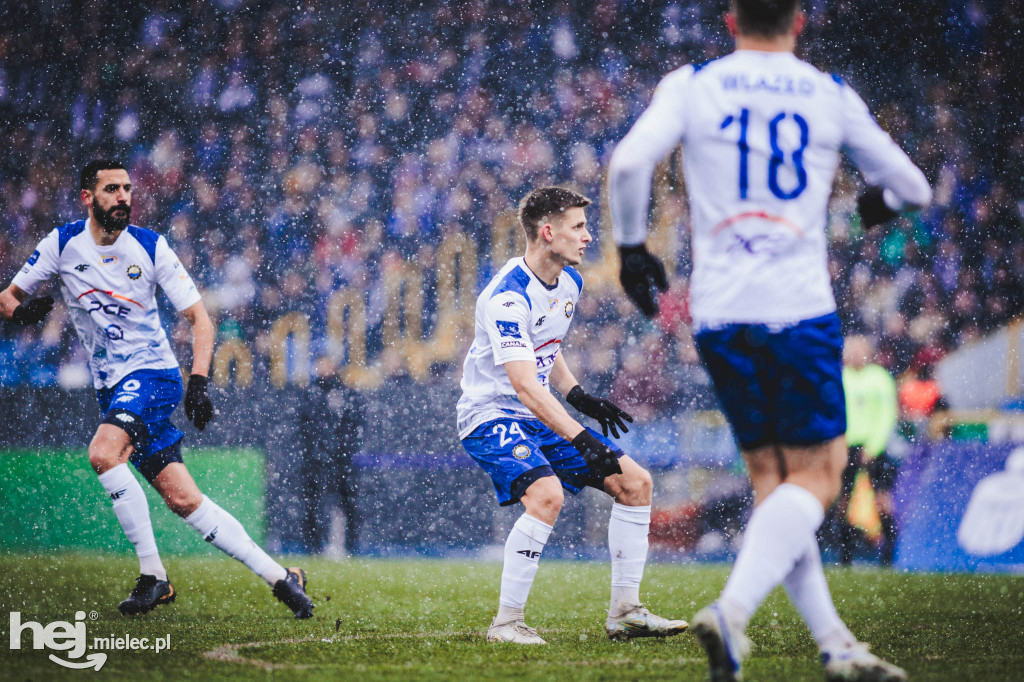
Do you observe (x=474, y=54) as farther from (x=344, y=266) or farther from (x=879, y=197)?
(x=879, y=197)

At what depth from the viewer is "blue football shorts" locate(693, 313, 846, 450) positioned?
7.52ft

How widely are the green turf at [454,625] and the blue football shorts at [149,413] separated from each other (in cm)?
67

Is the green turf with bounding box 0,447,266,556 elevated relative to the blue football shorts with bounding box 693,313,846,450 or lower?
lower

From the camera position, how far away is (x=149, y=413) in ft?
14.3

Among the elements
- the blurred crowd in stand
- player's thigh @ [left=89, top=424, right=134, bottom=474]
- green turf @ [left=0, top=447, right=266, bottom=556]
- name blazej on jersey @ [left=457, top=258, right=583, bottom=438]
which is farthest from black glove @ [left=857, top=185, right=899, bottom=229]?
the blurred crowd in stand

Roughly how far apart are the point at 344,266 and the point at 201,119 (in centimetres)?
275

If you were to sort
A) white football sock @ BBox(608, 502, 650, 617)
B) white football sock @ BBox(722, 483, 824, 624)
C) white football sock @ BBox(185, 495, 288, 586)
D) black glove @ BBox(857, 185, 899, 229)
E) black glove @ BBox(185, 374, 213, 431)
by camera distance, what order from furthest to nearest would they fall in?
1. black glove @ BBox(185, 374, 213, 431)
2. white football sock @ BBox(185, 495, 288, 586)
3. white football sock @ BBox(608, 502, 650, 617)
4. black glove @ BBox(857, 185, 899, 229)
5. white football sock @ BBox(722, 483, 824, 624)

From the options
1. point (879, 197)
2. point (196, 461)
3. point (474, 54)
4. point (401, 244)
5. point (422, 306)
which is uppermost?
point (474, 54)

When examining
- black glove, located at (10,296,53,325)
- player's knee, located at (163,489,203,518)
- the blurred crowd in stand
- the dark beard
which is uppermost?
the blurred crowd in stand

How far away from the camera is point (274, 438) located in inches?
331

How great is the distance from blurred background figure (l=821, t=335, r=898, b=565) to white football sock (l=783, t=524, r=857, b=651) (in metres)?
5.67

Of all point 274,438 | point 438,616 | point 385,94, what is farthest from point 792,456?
point 385,94

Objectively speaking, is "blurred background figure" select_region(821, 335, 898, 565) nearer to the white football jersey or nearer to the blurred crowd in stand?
the blurred crowd in stand

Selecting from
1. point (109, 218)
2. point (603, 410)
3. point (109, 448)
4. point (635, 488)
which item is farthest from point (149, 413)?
point (635, 488)
